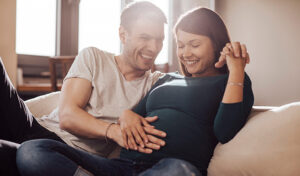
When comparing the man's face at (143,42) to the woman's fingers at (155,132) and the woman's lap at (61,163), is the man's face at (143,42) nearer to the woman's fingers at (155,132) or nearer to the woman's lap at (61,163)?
the woman's fingers at (155,132)

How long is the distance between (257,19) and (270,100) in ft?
3.20

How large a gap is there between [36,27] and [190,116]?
8.94 feet

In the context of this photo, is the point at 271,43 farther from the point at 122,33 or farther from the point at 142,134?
the point at 142,134

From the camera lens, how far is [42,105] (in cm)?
165

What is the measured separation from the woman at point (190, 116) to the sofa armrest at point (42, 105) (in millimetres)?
653

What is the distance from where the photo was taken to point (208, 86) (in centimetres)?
115

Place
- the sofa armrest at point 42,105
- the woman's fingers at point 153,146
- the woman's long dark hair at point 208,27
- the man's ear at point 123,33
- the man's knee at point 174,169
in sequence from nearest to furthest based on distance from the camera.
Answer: the man's knee at point 174,169 < the woman's fingers at point 153,146 < the woman's long dark hair at point 208,27 < the man's ear at point 123,33 < the sofa armrest at point 42,105

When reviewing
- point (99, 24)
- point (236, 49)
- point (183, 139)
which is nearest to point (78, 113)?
point (183, 139)

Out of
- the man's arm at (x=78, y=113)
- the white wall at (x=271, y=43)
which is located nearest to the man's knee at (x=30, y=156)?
the man's arm at (x=78, y=113)

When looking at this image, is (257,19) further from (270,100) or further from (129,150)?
(129,150)

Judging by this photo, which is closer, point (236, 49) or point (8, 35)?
point (236, 49)

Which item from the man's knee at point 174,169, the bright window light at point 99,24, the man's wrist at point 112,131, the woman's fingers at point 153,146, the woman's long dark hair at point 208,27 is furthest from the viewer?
the bright window light at point 99,24

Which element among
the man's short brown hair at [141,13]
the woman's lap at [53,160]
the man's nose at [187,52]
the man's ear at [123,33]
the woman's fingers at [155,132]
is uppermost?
the man's short brown hair at [141,13]

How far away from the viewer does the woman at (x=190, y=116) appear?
3.06 ft
